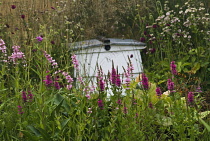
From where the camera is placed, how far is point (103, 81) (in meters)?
2.34

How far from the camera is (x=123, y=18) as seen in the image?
20.2ft

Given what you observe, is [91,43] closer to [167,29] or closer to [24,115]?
[167,29]

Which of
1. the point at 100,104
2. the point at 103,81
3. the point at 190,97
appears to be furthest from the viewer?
the point at 103,81

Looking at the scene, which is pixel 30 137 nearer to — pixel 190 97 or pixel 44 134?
pixel 44 134

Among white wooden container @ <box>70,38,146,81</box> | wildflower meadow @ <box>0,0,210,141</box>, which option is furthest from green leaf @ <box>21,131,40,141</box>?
white wooden container @ <box>70,38,146,81</box>

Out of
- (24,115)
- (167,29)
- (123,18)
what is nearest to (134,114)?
(24,115)

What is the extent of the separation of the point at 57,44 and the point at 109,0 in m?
1.89

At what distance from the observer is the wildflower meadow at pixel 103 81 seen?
73.2 inches

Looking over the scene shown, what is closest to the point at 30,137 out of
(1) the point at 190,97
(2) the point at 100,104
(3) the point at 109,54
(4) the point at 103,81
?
(2) the point at 100,104

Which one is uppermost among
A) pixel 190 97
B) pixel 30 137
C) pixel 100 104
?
pixel 190 97

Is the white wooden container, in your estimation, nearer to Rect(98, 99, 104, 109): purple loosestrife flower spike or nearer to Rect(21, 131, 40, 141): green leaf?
Rect(98, 99, 104, 109): purple loosestrife flower spike

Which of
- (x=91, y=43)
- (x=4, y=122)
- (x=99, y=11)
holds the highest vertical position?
(x=99, y=11)

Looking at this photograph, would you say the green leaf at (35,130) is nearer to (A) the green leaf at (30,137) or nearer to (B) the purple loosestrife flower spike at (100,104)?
(A) the green leaf at (30,137)

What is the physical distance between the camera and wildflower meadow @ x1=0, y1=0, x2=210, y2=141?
1.86 m
